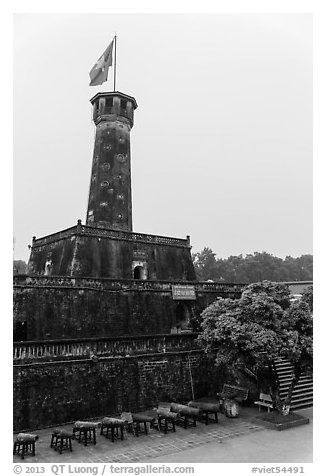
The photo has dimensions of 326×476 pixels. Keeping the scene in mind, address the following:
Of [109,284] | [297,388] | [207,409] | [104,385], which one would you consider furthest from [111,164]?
[207,409]

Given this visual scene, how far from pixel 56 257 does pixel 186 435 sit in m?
11.9

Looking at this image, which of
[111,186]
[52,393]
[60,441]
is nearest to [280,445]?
[60,441]

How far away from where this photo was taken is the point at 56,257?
20.4 metres

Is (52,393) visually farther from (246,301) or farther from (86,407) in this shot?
(246,301)

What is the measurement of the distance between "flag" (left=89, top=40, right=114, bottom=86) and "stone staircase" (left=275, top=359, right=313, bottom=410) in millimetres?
17097

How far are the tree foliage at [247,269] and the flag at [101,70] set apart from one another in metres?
29.6

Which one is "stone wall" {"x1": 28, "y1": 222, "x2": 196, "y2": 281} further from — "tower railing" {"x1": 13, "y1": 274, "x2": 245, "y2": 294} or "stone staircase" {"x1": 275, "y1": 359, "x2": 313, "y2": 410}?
"stone staircase" {"x1": 275, "y1": 359, "x2": 313, "y2": 410}

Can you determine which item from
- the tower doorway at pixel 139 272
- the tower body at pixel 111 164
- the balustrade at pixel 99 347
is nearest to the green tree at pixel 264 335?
the balustrade at pixel 99 347

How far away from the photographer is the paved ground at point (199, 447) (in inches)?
369

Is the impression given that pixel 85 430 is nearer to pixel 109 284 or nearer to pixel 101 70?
pixel 109 284

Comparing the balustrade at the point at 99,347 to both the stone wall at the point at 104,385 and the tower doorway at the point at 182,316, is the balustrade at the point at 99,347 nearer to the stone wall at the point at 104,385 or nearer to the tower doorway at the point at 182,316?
the stone wall at the point at 104,385

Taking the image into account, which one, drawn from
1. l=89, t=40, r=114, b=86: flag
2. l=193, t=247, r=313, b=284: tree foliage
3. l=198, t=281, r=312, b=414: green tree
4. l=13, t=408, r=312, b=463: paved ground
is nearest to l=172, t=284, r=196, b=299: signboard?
l=198, t=281, r=312, b=414: green tree

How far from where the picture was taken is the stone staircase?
14359 millimetres

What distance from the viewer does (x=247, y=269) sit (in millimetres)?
50344
